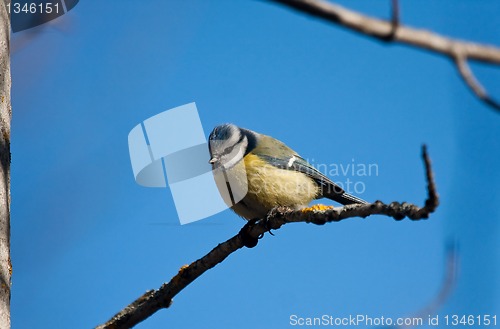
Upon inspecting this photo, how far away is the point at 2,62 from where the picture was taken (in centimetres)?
221

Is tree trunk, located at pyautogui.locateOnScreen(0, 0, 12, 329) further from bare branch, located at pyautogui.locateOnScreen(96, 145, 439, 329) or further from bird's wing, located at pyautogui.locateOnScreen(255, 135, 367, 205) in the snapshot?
bird's wing, located at pyautogui.locateOnScreen(255, 135, 367, 205)

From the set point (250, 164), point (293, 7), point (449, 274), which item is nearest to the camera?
point (293, 7)

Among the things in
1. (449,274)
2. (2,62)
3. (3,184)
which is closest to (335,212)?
(449,274)

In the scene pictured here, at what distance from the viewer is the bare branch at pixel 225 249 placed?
1952 millimetres

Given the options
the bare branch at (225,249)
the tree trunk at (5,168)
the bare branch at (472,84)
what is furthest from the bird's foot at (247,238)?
the bare branch at (472,84)

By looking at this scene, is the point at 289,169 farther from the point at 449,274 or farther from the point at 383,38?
the point at 383,38

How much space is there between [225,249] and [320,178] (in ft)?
3.78

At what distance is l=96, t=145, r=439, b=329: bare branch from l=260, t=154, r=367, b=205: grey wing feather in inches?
25.2

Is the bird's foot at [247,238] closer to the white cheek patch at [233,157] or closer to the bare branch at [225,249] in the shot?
the bare branch at [225,249]

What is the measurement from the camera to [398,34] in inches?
30.5

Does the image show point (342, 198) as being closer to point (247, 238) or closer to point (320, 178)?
point (320, 178)

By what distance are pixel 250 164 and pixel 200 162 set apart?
1.04 ft

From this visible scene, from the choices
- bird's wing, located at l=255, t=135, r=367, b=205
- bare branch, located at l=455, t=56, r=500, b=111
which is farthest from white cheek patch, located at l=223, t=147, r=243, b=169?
bare branch, located at l=455, t=56, r=500, b=111

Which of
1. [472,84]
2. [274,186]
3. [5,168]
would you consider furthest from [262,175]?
[472,84]
